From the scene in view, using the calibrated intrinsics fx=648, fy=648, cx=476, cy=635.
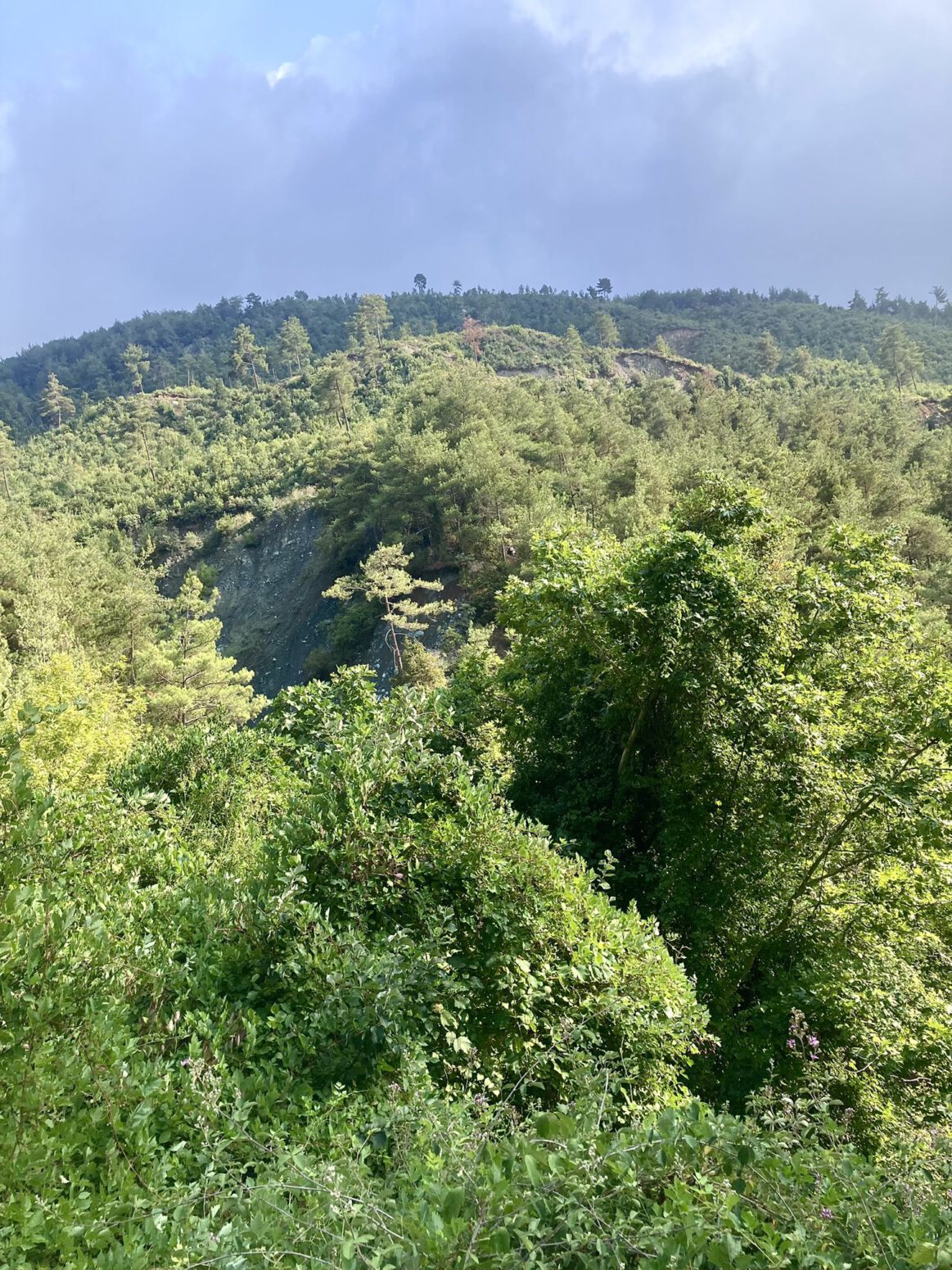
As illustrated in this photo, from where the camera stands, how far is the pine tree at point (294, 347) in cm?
8938

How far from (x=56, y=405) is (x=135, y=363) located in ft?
64.3

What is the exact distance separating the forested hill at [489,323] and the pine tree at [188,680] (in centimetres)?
7641

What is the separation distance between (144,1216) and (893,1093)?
19.5 ft

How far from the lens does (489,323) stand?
4156 inches

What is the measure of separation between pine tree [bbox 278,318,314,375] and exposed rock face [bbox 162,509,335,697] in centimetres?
4810

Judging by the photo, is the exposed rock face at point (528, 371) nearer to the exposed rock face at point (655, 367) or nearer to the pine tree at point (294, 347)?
the exposed rock face at point (655, 367)

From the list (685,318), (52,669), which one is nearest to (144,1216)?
(52,669)

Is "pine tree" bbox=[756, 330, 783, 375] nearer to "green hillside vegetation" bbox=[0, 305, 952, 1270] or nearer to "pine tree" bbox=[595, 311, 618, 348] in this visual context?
"pine tree" bbox=[595, 311, 618, 348]

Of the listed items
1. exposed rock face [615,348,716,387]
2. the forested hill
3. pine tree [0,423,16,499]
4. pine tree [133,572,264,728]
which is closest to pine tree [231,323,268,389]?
the forested hill

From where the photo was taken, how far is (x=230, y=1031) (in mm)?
3842

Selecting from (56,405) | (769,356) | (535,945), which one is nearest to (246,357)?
(56,405)

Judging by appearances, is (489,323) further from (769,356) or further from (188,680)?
(188,680)

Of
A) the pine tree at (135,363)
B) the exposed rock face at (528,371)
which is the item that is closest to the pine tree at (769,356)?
the exposed rock face at (528,371)

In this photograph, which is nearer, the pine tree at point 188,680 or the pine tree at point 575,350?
the pine tree at point 188,680
